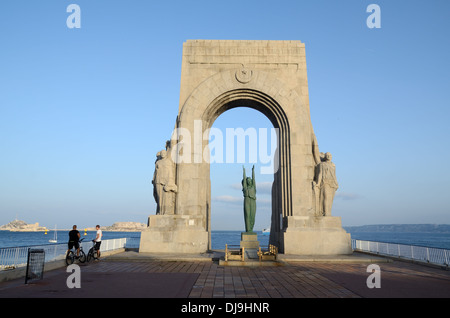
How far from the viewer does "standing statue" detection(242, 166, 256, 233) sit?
18.9 meters

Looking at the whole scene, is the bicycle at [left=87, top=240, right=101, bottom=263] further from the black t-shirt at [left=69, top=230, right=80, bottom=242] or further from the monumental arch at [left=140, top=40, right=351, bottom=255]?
the monumental arch at [left=140, top=40, right=351, bottom=255]

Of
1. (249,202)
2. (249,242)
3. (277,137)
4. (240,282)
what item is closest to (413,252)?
(249,242)

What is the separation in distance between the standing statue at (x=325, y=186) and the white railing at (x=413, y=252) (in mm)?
3542

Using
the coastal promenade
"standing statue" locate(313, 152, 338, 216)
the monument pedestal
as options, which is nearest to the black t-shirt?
the coastal promenade

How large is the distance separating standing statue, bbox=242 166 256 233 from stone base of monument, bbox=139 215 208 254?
3.34 metres

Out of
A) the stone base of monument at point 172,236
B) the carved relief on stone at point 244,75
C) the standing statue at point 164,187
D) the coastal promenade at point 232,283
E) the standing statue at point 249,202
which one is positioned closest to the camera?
the coastal promenade at point 232,283

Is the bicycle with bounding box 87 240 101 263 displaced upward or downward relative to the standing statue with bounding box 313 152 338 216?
downward

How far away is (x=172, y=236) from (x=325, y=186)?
8.91 metres

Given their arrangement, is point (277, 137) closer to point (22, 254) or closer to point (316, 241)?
point (316, 241)

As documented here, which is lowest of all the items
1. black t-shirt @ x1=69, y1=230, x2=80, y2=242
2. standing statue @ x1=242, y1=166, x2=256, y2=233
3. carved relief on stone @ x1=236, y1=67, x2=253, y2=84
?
black t-shirt @ x1=69, y1=230, x2=80, y2=242

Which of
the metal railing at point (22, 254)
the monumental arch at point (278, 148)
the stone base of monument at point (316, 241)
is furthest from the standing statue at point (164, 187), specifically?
the stone base of monument at point (316, 241)

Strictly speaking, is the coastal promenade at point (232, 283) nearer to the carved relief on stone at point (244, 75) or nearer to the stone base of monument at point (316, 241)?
the stone base of monument at point (316, 241)

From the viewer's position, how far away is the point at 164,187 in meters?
17.4

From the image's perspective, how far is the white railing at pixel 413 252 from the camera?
12.6 metres
